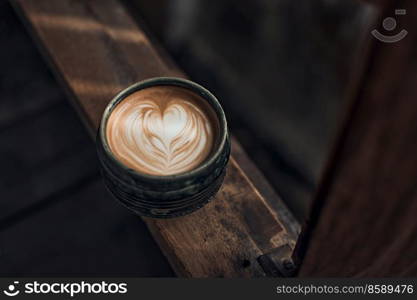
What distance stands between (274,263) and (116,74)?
647mm

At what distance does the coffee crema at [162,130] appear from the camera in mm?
1167

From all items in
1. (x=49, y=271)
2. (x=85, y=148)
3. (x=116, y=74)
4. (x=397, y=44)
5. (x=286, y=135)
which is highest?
(x=397, y=44)

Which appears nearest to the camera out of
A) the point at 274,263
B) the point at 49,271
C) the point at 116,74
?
the point at 274,263

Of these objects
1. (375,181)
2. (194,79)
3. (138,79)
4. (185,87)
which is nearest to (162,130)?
(185,87)

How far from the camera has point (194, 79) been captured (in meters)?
2.56

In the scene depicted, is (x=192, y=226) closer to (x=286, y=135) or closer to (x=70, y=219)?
(x=70, y=219)

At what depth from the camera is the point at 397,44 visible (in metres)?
0.55

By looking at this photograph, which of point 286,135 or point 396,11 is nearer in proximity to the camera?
point 396,11

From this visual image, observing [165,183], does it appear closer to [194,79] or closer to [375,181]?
[375,181]

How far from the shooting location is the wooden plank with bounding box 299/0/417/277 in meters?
0.56

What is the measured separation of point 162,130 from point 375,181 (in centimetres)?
61

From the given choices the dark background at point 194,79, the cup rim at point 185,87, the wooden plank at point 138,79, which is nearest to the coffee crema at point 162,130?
the cup rim at point 185,87

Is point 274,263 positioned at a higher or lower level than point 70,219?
higher

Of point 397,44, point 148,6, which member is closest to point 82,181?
point 397,44
